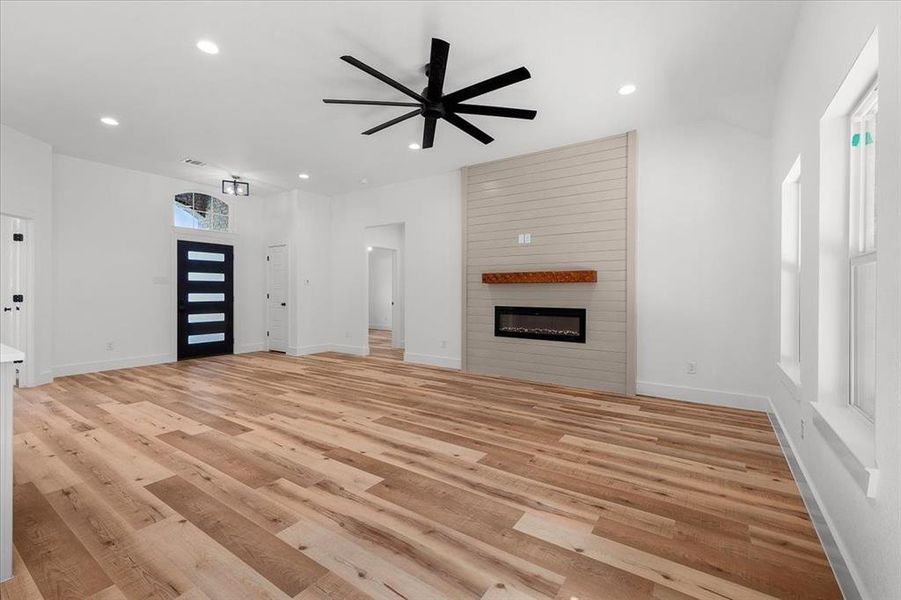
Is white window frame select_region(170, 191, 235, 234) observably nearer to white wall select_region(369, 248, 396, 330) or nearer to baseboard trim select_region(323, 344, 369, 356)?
baseboard trim select_region(323, 344, 369, 356)

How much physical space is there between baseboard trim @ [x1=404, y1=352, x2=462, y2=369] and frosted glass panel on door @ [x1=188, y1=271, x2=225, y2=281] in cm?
385

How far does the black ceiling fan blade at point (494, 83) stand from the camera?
2.87 meters

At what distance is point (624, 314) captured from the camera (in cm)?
482

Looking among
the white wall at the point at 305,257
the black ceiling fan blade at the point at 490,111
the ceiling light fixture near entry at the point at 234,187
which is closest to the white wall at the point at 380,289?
the white wall at the point at 305,257

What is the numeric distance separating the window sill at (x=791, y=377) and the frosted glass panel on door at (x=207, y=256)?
27.1 feet

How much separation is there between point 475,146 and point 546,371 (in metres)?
3.07

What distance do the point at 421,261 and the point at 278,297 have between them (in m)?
3.23

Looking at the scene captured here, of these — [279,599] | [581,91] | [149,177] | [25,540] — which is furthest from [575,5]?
[149,177]

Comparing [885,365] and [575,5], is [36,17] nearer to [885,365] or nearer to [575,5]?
[575,5]

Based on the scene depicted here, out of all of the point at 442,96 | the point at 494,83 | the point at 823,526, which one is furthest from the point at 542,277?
the point at 823,526

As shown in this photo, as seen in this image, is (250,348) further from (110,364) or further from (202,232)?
(202,232)

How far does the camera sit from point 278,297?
26.2ft

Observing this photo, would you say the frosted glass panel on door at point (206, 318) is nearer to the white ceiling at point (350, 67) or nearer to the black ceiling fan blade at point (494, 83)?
the white ceiling at point (350, 67)

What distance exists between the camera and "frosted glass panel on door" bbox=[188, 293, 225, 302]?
23.5 feet
